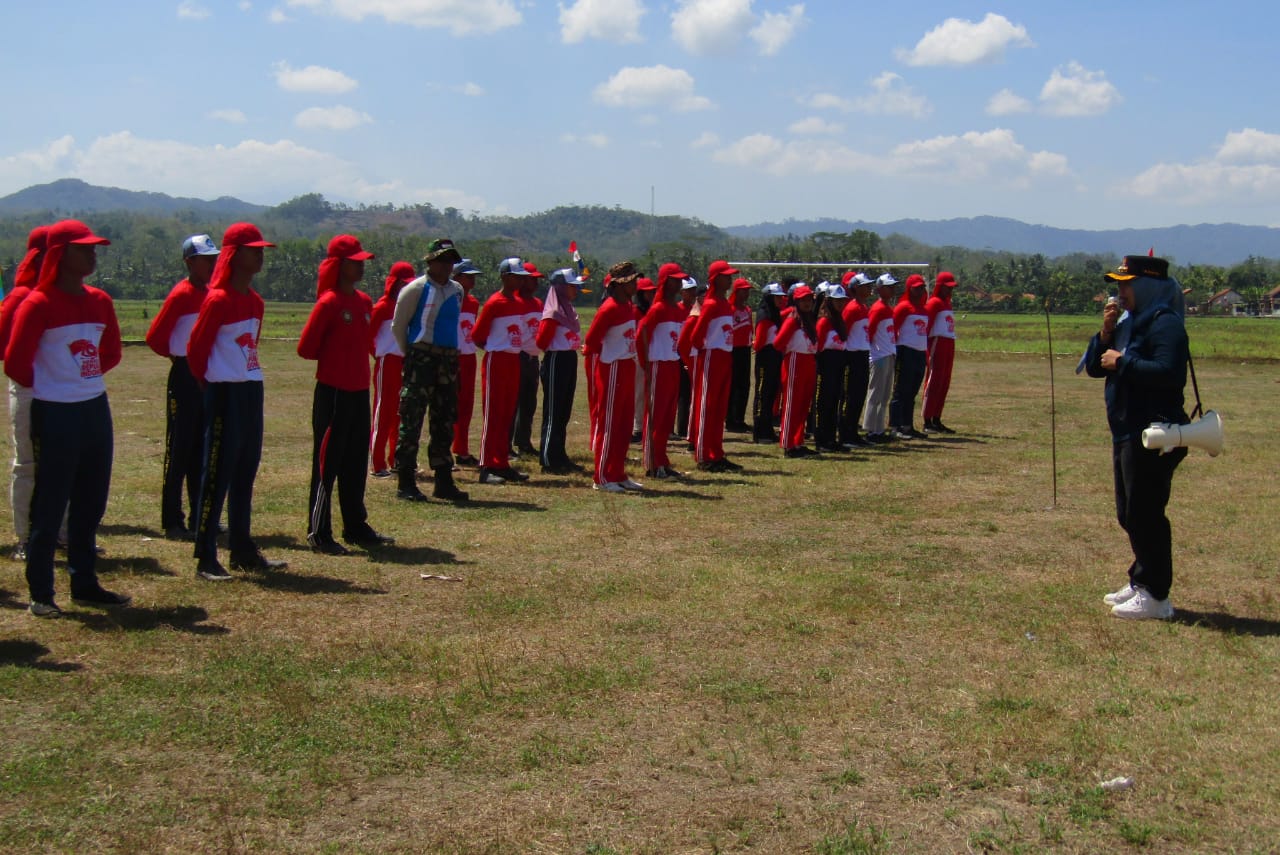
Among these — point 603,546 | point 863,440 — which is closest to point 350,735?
point 603,546

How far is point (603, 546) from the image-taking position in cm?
883

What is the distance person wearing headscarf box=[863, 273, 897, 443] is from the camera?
1526 centimetres

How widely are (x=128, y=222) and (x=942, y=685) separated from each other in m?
175

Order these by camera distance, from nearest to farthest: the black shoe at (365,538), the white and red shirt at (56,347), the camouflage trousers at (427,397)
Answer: the white and red shirt at (56,347)
the black shoe at (365,538)
the camouflage trousers at (427,397)

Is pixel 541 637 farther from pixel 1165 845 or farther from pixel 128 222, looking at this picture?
pixel 128 222

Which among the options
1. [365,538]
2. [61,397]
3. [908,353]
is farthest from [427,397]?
[908,353]

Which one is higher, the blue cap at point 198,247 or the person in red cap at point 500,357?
the blue cap at point 198,247

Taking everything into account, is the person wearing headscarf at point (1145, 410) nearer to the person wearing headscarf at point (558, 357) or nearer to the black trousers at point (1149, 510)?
the black trousers at point (1149, 510)

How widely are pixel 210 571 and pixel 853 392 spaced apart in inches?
370

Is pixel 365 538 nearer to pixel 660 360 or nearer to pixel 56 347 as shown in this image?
pixel 56 347

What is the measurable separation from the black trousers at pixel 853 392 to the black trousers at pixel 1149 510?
786cm

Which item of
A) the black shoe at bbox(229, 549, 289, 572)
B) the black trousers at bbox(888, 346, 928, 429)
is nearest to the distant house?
the black trousers at bbox(888, 346, 928, 429)

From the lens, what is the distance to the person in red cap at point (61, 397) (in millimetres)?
6453

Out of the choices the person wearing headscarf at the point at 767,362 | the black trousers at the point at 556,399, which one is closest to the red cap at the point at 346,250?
the black trousers at the point at 556,399
